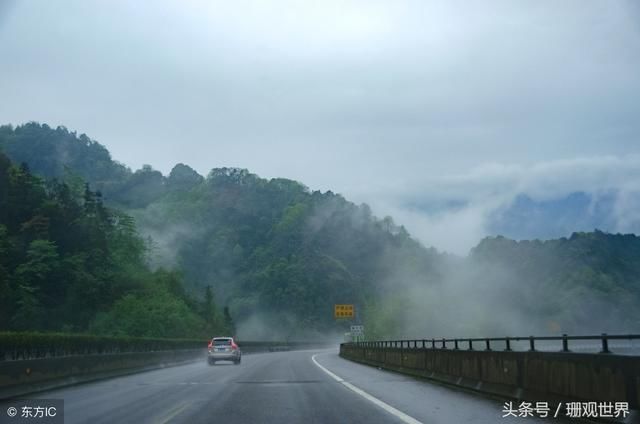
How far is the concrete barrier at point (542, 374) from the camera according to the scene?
9758mm

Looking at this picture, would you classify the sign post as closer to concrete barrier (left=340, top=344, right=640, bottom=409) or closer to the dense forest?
the dense forest

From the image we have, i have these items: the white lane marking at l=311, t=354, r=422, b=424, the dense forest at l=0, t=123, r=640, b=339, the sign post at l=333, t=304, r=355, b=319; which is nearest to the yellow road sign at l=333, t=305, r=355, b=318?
the sign post at l=333, t=304, r=355, b=319

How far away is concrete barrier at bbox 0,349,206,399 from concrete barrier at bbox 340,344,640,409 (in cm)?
1133

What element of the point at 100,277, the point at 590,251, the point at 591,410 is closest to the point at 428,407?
the point at 591,410

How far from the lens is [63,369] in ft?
72.8

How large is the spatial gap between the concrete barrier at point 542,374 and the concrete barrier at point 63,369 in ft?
37.2

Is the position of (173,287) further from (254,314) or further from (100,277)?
(254,314)

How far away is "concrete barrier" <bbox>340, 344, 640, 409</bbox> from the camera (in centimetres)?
976

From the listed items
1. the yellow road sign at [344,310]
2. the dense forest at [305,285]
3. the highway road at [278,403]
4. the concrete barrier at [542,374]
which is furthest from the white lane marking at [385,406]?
the yellow road sign at [344,310]

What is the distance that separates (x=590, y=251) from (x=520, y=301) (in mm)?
27265

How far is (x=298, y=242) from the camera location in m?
200

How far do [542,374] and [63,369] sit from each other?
15.5 m

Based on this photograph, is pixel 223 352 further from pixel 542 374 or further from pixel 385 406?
pixel 542 374

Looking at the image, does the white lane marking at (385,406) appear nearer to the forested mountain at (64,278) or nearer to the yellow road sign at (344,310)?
the yellow road sign at (344,310)
